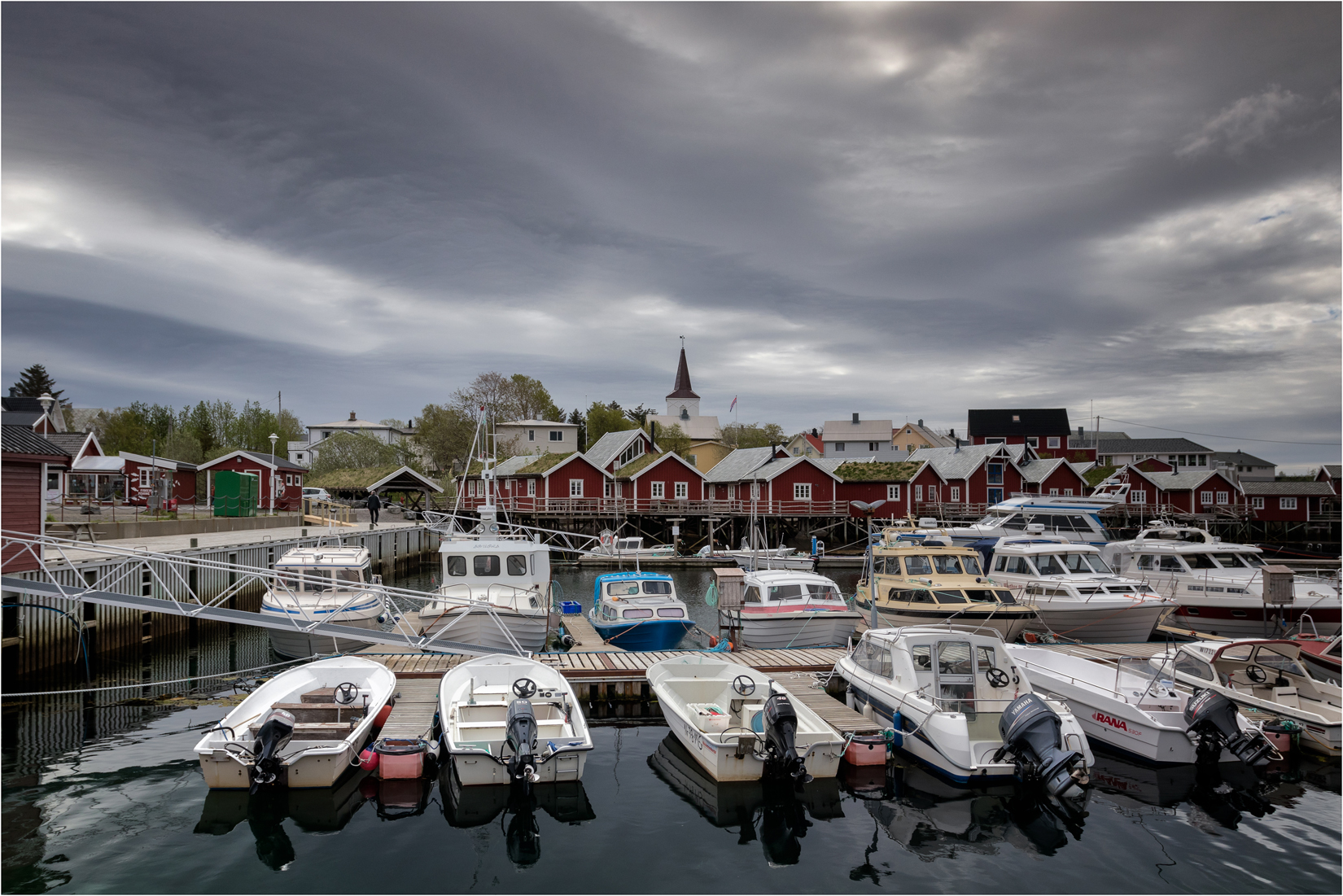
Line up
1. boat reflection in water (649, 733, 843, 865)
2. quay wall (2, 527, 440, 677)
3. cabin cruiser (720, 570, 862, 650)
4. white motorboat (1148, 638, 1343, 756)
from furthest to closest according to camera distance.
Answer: cabin cruiser (720, 570, 862, 650) → quay wall (2, 527, 440, 677) → white motorboat (1148, 638, 1343, 756) → boat reflection in water (649, 733, 843, 865)

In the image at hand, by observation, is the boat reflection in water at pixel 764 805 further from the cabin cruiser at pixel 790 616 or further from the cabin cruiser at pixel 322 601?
the cabin cruiser at pixel 322 601

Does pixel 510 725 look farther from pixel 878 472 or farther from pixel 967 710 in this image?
pixel 878 472

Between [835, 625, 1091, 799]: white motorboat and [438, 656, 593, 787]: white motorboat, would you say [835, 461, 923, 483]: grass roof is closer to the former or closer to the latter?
[835, 625, 1091, 799]: white motorboat

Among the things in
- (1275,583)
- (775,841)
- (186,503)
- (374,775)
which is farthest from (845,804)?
(186,503)

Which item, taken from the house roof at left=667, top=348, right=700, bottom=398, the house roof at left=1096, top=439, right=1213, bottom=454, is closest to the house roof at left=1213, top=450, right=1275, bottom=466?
the house roof at left=1096, top=439, right=1213, bottom=454

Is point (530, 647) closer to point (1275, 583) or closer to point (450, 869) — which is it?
point (450, 869)

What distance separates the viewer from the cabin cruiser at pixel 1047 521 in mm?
32562

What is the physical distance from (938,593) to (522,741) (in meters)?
12.4

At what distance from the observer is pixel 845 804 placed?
10.7 meters

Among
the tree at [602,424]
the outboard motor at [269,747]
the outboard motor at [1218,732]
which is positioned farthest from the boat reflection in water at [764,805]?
the tree at [602,424]

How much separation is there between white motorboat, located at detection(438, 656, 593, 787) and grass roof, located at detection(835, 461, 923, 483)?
40774mm

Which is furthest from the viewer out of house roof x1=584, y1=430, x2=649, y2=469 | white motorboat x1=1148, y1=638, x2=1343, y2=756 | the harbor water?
house roof x1=584, y1=430, x2=649, y2=469

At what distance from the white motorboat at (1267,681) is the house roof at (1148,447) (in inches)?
3156

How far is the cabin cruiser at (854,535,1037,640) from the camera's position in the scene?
61.1 ft
